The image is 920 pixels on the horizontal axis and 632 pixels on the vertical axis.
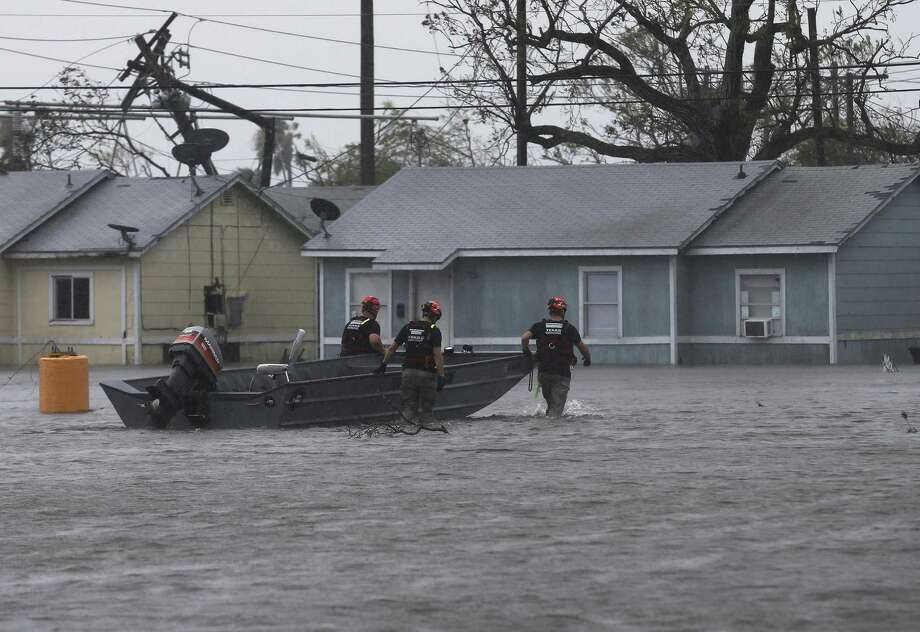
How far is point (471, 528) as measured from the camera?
494 inches

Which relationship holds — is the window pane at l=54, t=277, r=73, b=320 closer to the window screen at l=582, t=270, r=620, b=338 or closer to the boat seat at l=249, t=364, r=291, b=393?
the window screen at l=582, t=270, r=620, b=338

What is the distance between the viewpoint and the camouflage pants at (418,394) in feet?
71.6

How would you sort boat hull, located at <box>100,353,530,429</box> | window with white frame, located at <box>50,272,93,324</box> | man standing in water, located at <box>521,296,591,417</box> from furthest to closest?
1. window with white frame, located at <box>50,272,93,324</box>
2. man standing in water, located at <box>521,296,591,417</box>
3. boat hull, located at <box>100,353,530,429</box>

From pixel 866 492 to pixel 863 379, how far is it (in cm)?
1857

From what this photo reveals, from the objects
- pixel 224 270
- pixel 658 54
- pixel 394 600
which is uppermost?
pixel 658 54

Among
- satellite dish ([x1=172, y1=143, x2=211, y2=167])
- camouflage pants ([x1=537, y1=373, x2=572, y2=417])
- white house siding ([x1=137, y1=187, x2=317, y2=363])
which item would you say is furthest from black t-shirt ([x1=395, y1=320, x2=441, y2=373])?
satellite dish ([x1=172, y1=143, x2=211, y2=167])

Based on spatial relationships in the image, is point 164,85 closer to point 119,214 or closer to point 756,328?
point 119,214

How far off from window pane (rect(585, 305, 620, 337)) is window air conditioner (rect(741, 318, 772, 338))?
3.02 metres

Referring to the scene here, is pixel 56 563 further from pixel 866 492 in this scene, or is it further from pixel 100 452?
pixel 100 452

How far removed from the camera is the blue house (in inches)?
1533

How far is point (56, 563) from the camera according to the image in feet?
37.0

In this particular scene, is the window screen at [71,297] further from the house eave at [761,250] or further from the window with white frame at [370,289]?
the house eave at [761,250]

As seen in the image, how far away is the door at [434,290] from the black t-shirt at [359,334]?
1717cm

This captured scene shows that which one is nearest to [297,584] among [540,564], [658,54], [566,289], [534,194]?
[540,564]
